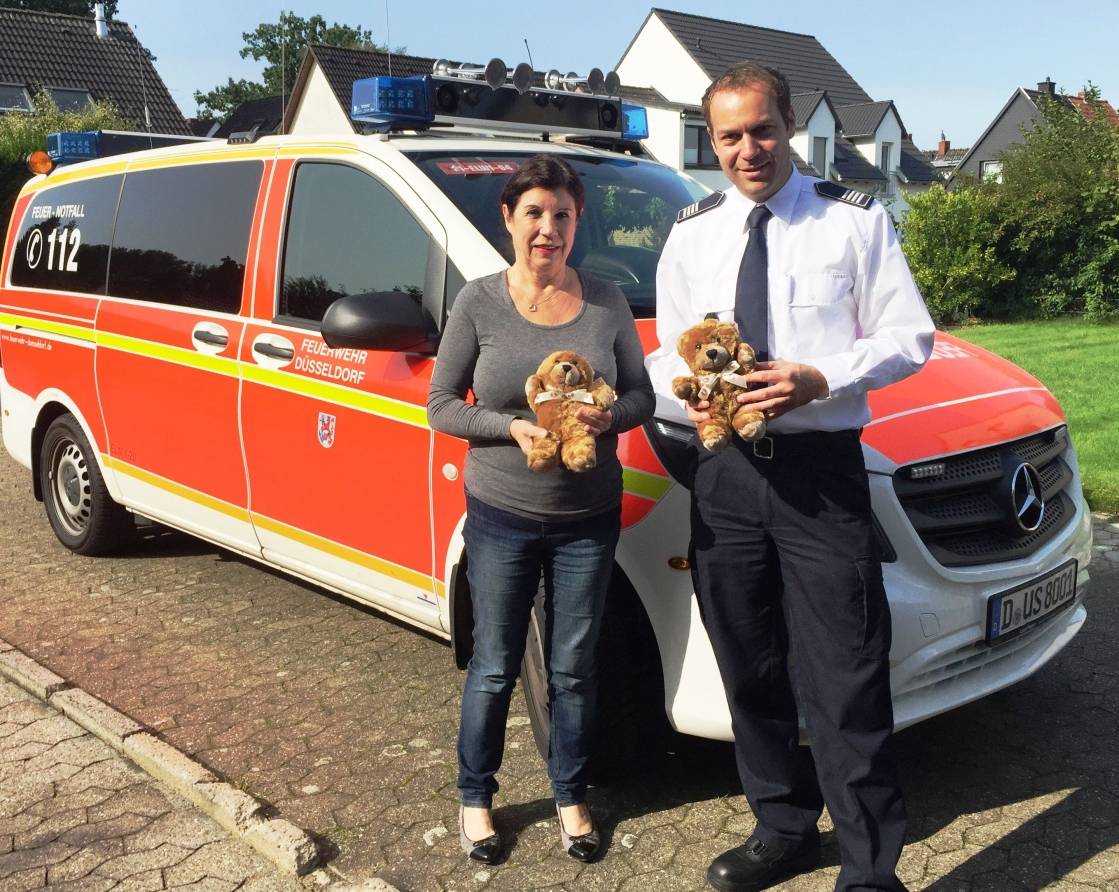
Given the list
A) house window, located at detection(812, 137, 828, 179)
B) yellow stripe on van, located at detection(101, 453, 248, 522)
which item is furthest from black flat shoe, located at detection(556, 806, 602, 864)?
house window, located at detection(812, 137, 828, 179)

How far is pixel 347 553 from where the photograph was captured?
161 inches

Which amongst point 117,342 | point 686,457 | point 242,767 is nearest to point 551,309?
point 686,457

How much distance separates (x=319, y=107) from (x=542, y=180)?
117 ft

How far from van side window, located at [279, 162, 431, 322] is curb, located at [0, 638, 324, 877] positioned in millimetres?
1517

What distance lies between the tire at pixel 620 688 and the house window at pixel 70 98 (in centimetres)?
3734

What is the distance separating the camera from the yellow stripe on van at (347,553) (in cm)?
383

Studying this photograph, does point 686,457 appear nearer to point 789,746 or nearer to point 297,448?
point 789,746

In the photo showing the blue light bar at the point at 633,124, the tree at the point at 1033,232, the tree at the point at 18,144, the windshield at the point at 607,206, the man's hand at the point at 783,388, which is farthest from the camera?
the tree at the point at 18,144

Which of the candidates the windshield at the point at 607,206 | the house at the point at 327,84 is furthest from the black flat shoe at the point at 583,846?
the house at the point at 327,84

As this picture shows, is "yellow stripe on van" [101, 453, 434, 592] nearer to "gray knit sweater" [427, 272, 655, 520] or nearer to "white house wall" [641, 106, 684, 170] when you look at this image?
"gray knit sweater" [427, 272, 655, 520]

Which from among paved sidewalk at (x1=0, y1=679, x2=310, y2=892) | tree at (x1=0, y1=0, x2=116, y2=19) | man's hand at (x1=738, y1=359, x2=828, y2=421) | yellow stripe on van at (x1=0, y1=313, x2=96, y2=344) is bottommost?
paved sidewalk at (x1=0, y1=679, x2=310, y2=892)

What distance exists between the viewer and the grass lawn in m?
7.13

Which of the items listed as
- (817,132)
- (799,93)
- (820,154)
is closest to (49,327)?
(817,132)

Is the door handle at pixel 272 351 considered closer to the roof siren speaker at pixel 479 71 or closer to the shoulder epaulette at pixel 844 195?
the roof siren speaker at pixel 479 71
